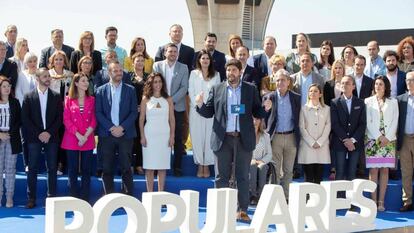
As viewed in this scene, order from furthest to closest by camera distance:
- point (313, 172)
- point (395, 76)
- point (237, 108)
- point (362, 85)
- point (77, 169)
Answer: point (395, 76), point (362, 85), point (313, 172), point (77, 169), point (237, 108)

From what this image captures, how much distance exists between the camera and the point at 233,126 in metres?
6.36

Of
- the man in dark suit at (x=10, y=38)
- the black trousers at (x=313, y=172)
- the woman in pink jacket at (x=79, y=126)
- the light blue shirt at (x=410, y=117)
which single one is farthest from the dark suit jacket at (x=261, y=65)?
the man in dark suit at (x=10, y=38)

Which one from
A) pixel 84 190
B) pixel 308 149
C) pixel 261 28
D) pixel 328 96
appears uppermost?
pixel 261 28

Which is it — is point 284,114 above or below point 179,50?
below

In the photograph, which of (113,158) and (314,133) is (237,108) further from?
(113,158)

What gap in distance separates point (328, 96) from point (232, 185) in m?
2.03

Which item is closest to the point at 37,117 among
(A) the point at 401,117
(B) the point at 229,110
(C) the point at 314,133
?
(B) the point at 229,110

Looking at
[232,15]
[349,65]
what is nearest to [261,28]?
[232,15]

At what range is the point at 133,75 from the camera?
304 inches

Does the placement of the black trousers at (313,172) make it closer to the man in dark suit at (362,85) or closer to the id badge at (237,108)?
the man in dark suit at (362,85)

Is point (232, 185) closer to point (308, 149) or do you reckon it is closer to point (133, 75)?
point (308, 149)

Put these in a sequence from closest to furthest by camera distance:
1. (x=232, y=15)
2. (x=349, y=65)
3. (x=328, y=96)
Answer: (x=328, y=96), (x=349, y=65), (x=232, y=15)

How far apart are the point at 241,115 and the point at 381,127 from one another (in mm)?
2179

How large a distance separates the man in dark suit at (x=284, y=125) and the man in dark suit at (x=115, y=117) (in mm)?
1725
